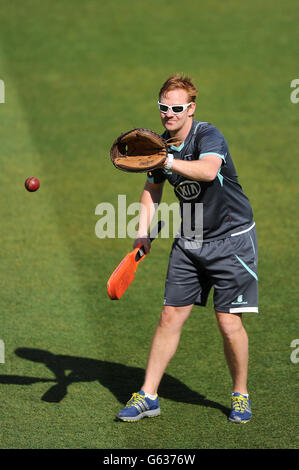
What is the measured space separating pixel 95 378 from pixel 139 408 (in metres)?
0.68

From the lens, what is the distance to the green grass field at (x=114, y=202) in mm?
5449

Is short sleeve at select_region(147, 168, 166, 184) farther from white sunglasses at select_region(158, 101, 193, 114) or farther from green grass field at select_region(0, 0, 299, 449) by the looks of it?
green grass field at select_region(0, 0, 299, 449)

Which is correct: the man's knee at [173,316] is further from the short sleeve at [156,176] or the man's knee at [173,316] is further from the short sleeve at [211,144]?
the short sleeve at [211,144]

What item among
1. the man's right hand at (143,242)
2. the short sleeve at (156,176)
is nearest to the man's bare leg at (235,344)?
the man's right hand at (143,242)

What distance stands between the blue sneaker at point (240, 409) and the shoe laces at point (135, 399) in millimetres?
614

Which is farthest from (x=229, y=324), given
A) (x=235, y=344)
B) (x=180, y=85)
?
(x=180, y=85)

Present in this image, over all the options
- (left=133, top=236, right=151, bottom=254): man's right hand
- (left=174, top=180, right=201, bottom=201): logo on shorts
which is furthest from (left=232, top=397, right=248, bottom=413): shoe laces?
(left=174, top=180, right=201, bottom=201): logo on shorts

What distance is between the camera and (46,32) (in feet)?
46.4

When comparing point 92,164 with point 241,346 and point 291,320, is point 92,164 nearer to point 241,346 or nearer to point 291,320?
point 291,320

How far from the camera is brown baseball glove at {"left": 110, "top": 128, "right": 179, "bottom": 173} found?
15.4 ft

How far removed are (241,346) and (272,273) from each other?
2508 mm

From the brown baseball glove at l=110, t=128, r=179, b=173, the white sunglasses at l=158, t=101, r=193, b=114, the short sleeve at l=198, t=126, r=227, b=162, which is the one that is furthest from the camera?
the white sunglasses at l=158, t=101, r=193, b=114

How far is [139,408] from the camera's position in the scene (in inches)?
211

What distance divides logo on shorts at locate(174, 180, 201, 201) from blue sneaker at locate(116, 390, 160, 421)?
54.9 inches
